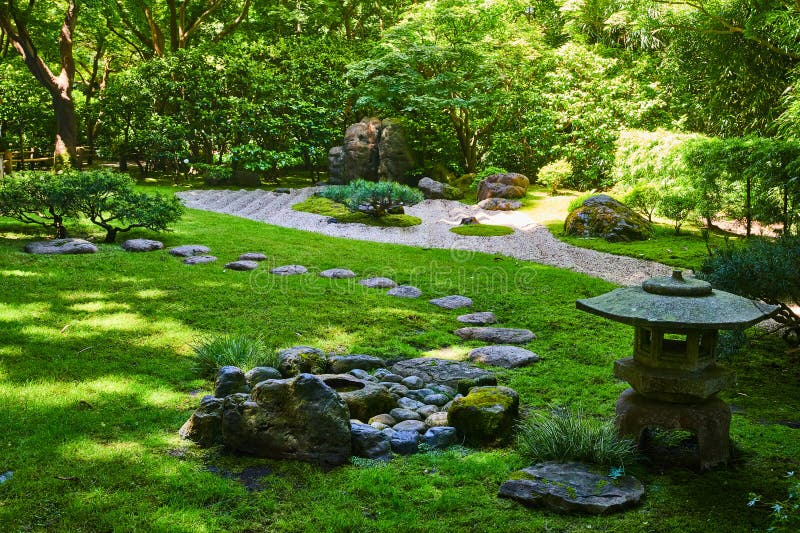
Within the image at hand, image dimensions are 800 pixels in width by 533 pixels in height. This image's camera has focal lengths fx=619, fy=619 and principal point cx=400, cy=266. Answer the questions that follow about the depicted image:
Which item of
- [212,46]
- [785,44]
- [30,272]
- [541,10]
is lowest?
[30,272]

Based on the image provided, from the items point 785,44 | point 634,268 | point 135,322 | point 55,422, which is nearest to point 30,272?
point 135,322

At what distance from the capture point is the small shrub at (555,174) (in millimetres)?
17172

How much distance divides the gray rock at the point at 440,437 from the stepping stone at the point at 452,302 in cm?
369

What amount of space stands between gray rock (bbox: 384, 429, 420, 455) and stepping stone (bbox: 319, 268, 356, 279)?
16.1 ft

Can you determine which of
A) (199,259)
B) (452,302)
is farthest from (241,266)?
(452,302)

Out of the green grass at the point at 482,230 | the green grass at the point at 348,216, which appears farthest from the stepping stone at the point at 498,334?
the green grass at the point at 348,216

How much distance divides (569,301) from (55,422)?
245 inches

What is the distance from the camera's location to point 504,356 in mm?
6312

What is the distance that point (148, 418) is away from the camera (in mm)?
4707

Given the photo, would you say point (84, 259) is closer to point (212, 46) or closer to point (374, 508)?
point (374, 508)

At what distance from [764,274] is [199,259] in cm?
754

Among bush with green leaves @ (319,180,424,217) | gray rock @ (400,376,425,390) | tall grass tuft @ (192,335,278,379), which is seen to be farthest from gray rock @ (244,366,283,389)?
bush with green leaves @ (319,180,424,217)

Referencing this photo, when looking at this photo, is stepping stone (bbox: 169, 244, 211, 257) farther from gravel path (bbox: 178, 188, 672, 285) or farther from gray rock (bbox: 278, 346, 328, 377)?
gray rock (bbox: 278, 346, 328, 377)

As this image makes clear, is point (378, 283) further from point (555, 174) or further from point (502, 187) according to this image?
point (555, 174)
